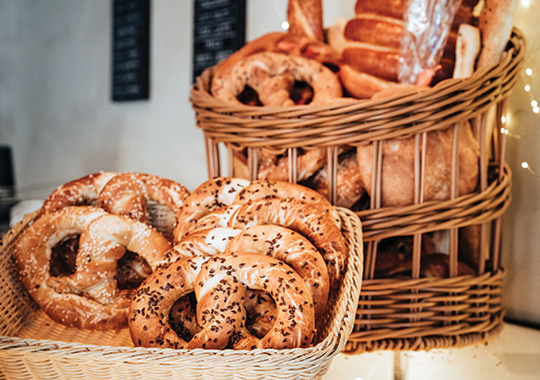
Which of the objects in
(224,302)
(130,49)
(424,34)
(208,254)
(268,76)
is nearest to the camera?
(224,302)

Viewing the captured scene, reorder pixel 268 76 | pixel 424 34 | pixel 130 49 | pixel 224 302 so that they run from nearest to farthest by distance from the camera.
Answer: pixel 224 302 → pixel 424 34 → pixel 268 76 → pixel 130 49

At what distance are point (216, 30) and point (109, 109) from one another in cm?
113

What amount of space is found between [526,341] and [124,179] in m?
1.20

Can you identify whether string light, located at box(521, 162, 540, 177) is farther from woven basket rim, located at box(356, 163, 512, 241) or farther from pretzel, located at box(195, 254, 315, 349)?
pretzel, located at box(195, 254, 315, 349)

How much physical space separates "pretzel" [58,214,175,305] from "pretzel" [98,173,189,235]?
0.09 metres

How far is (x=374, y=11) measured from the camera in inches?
44.8

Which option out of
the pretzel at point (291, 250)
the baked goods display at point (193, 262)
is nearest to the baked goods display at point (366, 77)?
the baked goods display at point (193, 262)

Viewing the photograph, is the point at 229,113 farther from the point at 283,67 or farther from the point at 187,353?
the point at 187,353

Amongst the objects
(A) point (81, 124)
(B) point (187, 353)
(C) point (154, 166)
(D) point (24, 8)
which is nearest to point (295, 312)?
(B) point (187, 353)

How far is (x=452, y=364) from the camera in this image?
3.45 ft

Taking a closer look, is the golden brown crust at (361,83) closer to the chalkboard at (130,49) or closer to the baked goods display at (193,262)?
the baked goods display at (193,262)

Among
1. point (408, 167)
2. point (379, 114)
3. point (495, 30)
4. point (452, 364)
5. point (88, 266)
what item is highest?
point (495, 30)

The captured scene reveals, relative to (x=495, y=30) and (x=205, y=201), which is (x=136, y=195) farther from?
(x=495, y=30)

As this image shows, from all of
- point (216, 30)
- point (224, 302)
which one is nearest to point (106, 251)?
point (224, 302)
